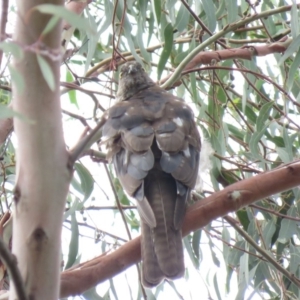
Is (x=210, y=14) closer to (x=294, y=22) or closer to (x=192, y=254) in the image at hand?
(x=294, y=22)

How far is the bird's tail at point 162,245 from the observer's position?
2.44m

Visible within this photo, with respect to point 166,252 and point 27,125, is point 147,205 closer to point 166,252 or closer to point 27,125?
point 166,252

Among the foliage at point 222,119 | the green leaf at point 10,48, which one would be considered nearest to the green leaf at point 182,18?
the foliage at point 222,119

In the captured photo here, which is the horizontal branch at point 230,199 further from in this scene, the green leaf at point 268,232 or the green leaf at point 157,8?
the green leaf at point 157,8

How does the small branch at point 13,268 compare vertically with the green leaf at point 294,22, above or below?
below

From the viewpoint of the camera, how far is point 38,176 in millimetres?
1509

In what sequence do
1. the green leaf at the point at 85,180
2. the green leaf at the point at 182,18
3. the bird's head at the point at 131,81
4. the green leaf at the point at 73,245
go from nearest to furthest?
the green leaf at the point at 73,245
the green leaf at the point at 85,180
the green leaf at the point at 182,18
the bird's head at the point at 131,81

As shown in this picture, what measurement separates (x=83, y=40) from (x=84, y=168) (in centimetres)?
75

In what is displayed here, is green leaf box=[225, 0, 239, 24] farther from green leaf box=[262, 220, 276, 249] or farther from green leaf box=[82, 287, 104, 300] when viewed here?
green leaf box=[82, 287, 104, 300]

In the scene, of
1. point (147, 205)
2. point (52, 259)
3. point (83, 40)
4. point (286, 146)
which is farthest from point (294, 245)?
point (52, 259)

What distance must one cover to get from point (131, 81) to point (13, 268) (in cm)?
257

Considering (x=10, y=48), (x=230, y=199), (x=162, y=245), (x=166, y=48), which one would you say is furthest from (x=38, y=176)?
(x=166, y=48)

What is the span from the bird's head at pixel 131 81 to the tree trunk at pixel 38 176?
7.26ft

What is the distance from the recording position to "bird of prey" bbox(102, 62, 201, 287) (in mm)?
2502
